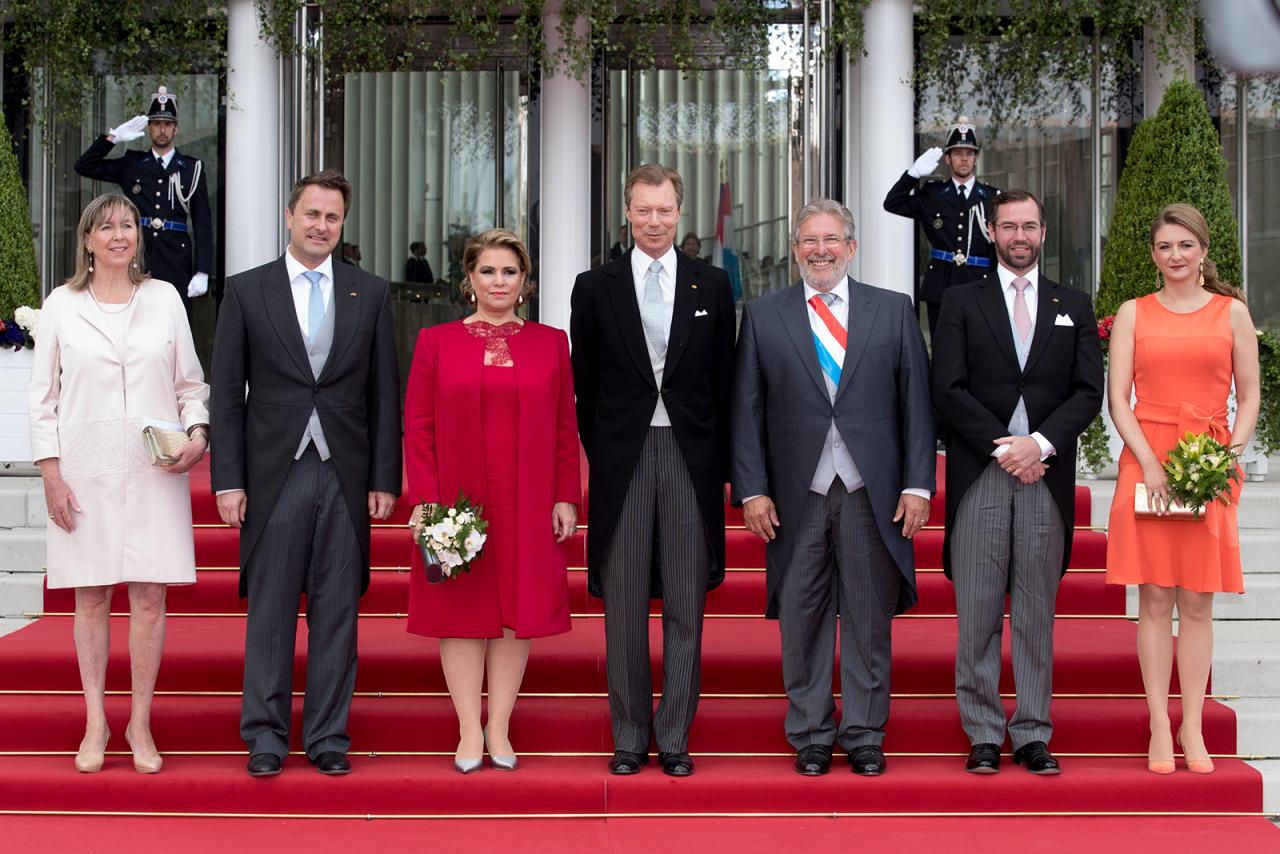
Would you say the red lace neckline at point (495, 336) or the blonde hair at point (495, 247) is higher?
the blonde hair at point (495, 247)

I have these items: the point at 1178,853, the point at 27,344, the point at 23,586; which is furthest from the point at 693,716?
the point at 27,344

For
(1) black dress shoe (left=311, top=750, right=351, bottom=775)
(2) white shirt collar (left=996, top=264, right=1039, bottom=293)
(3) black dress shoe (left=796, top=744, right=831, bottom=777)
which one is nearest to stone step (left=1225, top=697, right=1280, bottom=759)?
(3) black dress shoe (left=796, top=744, right=831, bottom=777)

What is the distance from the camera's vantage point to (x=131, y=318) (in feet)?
15.3

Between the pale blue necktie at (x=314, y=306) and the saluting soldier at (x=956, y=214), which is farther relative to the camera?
the saluting soldier at (x=956, y=214)

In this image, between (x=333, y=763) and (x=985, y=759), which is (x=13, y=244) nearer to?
(x=333, y=763)

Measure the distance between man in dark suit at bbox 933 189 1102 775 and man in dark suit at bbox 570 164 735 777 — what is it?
795mm

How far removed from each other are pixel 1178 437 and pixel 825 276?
4.15 ft

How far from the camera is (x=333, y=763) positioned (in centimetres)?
454

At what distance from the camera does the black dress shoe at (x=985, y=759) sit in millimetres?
4527

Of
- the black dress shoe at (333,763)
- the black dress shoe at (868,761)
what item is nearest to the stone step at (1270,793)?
the black dress shoe at (868,761)

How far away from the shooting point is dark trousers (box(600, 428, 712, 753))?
4566 millimetres

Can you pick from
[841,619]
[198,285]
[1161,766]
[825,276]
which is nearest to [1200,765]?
[1161,766]

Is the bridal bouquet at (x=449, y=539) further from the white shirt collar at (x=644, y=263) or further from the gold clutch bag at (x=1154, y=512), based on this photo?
the gold clutch bag at (x=1154, y=512)

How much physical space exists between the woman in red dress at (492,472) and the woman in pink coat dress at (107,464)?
77 centimetres
